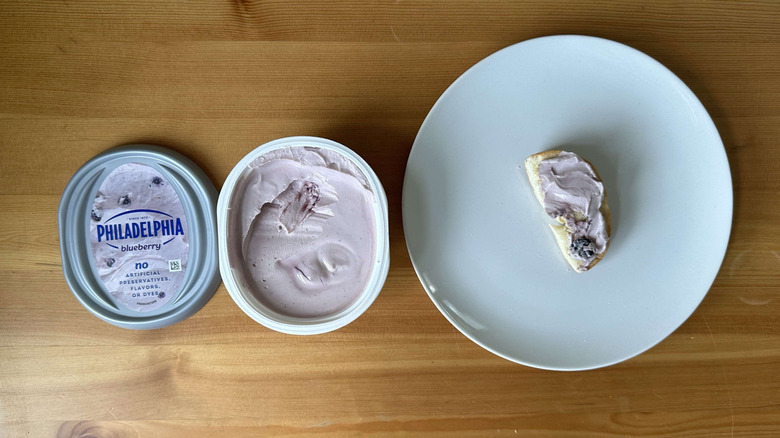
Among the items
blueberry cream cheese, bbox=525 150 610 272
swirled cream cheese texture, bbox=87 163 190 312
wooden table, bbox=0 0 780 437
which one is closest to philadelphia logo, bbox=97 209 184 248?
swirled cream cheese texture, bbox=87 163 190 312

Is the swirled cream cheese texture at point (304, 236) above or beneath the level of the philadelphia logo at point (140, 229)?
above

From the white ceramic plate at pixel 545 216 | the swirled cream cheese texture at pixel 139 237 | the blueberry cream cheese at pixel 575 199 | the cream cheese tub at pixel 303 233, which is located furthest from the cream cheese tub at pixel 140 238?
the blueberry cream cheese at pixel 575 199

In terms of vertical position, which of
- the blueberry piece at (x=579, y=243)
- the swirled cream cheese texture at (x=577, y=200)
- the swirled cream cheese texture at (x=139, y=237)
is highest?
the swirled cream cheese texture at (x=577, y=200)

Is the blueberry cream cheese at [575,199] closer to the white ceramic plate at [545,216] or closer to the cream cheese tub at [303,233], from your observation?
the white ceramic plate at [545,216]

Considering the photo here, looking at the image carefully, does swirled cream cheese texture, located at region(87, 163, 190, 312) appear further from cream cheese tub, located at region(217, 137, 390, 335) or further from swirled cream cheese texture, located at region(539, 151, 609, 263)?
swirled cream cheese texture, located at region(539, 151, 609, 263)

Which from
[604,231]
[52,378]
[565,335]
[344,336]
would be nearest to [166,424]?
[52,378]
